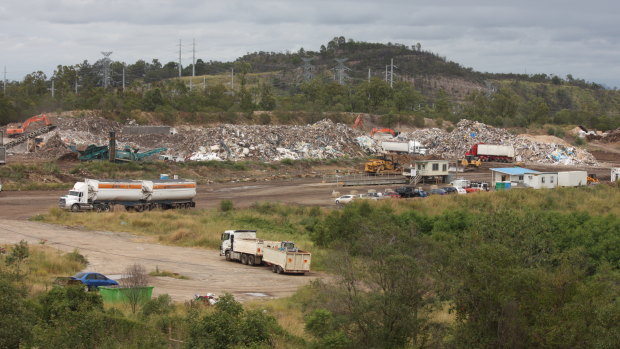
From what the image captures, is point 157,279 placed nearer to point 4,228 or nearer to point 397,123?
point 4,228

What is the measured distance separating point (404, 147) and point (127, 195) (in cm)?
5216

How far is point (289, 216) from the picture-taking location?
53.0 metres

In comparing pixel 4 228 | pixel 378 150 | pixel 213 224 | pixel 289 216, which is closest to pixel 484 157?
pixel 378 150

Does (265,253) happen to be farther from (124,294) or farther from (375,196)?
(375,196)

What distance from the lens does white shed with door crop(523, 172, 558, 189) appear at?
2520 inches

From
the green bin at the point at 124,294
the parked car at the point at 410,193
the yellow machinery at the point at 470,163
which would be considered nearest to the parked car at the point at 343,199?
the parked car at the point at 410,193

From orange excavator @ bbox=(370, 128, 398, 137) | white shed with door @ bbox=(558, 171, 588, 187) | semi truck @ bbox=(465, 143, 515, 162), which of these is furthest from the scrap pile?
white shed with door @ bbox=(558, 171, 588, 187)

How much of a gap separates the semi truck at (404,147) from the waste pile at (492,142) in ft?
17.0

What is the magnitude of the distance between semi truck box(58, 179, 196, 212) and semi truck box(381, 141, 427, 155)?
4743cm

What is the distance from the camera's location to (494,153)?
96312 millimetres

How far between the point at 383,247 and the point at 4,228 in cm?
3091

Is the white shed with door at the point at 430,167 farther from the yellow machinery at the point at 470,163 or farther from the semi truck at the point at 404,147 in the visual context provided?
the semi truck at the point at 404,147

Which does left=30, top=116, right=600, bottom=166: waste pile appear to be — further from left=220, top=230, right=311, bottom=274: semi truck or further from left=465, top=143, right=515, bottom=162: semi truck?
left=220, top=230, right=311, bottom=274: semi truck

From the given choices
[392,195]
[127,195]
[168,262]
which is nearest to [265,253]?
[168,262]
